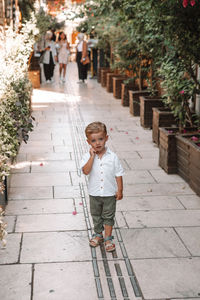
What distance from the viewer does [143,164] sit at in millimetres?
7113

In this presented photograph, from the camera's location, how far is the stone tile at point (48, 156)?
24.4 feet

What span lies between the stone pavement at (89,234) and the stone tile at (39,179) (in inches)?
0.5

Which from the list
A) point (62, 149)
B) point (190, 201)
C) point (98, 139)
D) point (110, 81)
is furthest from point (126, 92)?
point (98, 139)

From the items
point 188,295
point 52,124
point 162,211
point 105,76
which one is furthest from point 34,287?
point 105,76

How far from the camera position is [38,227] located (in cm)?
479

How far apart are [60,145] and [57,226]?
11.9 feet

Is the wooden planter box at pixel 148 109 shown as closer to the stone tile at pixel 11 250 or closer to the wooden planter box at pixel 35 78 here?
the stone tile at pixel 11 250

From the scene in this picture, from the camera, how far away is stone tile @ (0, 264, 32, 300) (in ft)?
11.5

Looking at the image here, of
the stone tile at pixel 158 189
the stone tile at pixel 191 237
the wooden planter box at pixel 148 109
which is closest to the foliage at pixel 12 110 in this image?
the stone tile at pixel 158 189

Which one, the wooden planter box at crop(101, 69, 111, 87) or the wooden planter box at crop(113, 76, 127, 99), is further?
the wooden planter box at crop(101, 69, 111, 87)

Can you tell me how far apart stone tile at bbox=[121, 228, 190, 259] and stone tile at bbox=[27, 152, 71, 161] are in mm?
2986

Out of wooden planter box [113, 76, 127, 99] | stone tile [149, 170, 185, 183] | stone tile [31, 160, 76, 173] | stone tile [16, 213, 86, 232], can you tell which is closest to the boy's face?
stone tile [16, 213, 86, 232]

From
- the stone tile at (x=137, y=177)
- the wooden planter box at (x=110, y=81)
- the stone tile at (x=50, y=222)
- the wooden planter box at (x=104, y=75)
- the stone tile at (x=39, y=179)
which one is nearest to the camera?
the stone tile at (x=50, y=222)

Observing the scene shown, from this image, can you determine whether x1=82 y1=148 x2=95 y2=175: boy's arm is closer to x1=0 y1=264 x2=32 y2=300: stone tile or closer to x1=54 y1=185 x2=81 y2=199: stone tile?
x1=0 y1=264 x2=32 y2=300: stone tile
